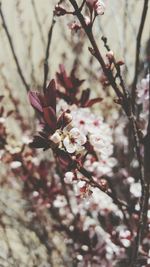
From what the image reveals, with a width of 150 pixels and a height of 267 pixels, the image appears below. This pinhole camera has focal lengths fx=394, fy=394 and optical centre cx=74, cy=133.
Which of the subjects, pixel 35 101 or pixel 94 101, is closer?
pixel 35 101

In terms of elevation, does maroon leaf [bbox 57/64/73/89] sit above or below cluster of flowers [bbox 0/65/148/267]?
above

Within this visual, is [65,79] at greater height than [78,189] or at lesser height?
greater

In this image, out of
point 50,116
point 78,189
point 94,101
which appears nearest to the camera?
point 50,116

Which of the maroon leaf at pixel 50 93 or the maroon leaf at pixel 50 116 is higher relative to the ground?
the maroon leaf at pixel 50 93

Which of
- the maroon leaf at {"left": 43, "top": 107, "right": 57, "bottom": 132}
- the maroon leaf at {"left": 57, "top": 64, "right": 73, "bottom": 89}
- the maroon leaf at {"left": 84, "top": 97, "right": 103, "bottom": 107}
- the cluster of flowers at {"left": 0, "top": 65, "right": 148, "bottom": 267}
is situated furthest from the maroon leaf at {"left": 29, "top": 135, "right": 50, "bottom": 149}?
the maroon leaf at {"left": 57, "top": 64, "right": 73, "bottom": 89}

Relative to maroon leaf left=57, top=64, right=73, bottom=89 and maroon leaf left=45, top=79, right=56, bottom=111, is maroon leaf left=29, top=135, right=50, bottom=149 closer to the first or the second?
maroon leaf left=45, top=79, right=56, bottom=111

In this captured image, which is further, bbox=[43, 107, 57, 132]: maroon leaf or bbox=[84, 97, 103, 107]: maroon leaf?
bbox=[84, 97, 103, 107]: maroon leaf

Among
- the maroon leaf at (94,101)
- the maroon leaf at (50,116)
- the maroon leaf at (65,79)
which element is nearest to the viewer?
the maroon leaf at (50,116)

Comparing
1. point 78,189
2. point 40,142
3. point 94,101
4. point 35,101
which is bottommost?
point 40,142

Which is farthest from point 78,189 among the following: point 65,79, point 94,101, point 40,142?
point 40,142

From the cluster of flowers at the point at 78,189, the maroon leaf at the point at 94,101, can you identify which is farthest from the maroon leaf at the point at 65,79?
the maroon leaf at the point at 94,101

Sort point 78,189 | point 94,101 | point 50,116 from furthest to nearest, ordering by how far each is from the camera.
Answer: point 78,189 < point 94,101 < point 50,116

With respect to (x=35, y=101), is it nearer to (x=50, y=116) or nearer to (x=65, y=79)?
(x=50, y=116)

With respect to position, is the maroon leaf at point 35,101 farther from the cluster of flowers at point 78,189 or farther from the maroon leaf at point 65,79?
the maroon leaf at point 65,79
